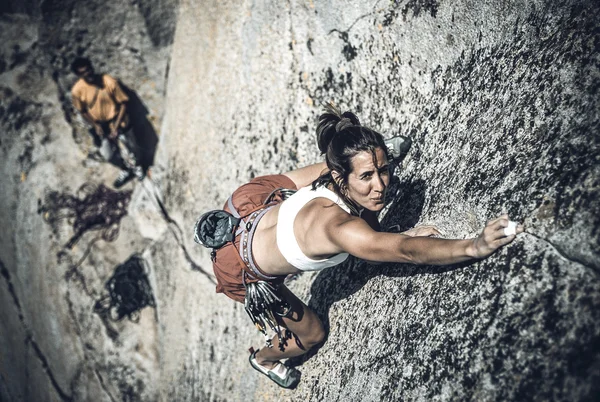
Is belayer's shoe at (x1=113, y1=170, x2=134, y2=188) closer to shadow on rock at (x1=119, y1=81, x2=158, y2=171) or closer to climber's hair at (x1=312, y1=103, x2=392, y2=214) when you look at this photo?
shadow on rock at (x1=119, y1=81, x2=158, y2=171)

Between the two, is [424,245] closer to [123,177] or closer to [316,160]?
[316,160]

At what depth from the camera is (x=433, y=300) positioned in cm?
296

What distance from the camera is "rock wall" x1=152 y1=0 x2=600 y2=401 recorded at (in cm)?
241

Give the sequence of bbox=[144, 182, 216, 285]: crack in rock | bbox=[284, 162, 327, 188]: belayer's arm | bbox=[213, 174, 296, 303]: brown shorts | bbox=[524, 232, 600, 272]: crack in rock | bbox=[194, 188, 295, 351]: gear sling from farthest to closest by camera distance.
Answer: bbox=[144, 182, 216, 285]: crack in rock, bbox=[284, 162, 327, 188]: belayer's arm, bbox=[213, 174, 296, 303]: brown shorts, bbox=[194, 188, 295, 351]: gear sling, bbox=[524, 232, 600, 272]: crack in rock

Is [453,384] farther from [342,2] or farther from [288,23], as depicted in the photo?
[288,23]

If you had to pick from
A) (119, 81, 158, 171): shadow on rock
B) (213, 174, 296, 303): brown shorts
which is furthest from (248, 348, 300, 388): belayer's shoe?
(119, 81, 158, 171): shadow on rock

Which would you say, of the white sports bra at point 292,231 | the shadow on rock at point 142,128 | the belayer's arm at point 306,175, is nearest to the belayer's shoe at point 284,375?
the white sports bra at point 292,231

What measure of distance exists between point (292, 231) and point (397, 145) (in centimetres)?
117

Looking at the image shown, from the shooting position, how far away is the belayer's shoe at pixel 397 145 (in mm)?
3832

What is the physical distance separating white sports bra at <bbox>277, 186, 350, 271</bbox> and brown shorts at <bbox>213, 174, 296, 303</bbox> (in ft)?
1.66

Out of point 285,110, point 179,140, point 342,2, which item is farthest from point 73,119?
point 342,2

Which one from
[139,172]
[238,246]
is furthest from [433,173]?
[139,172]

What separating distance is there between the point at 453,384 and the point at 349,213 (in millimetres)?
1034

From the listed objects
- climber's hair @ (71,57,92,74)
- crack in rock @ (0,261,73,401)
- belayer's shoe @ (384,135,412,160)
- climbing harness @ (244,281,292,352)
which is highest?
climber's hair @ (71,57,92,74)
